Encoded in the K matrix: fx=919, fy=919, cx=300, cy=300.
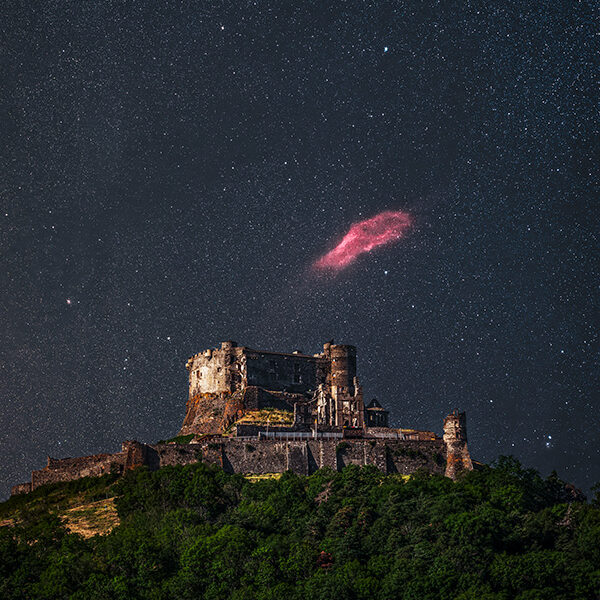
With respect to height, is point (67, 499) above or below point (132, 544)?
above

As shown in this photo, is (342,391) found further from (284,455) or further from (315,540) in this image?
(315,540)

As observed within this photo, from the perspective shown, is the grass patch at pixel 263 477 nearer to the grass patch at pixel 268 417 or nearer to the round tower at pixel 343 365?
the grass patch at pixel 268 417

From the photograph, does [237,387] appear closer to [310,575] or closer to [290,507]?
[290,507]

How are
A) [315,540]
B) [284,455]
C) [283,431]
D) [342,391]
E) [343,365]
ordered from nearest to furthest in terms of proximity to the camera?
[315,540]
[284,455]
[283,431]
[342,391]
[343,365]

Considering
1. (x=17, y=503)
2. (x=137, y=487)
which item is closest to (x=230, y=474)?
(x=137, y=487)

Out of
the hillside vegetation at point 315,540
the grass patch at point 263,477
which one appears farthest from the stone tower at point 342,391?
the hillside vegetation at point 315,540

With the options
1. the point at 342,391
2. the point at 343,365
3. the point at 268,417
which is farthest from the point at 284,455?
the point at 343,365

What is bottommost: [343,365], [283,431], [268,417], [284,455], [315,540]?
[315,540]
